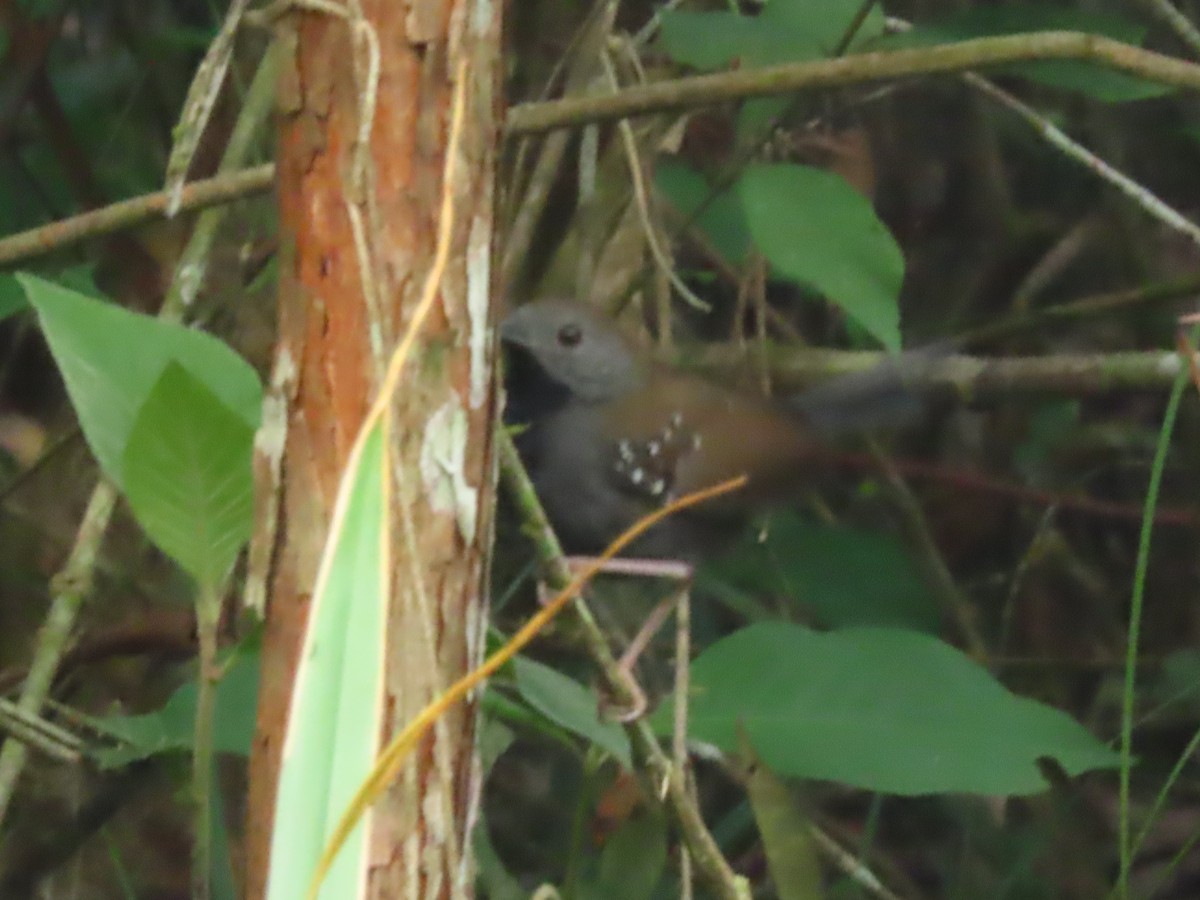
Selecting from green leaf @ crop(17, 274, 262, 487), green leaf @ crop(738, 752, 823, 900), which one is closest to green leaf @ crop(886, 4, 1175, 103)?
green leaf @ crop(738, 752, 823, 900)

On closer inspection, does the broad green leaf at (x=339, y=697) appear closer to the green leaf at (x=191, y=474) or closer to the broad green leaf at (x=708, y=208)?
the green leaf at (x=191, y=474)

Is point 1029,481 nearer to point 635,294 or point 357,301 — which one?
point 635,294

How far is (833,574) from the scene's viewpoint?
190 cm

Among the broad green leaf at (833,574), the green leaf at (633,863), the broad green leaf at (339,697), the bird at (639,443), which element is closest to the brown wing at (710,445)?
the bird at (639,443)

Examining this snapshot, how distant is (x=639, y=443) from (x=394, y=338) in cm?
104

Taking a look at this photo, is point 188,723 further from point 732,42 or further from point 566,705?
point 732,42

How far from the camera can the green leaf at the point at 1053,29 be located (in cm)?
128

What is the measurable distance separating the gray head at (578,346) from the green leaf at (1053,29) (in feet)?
1.76

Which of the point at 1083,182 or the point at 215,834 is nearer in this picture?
the point at 215,834

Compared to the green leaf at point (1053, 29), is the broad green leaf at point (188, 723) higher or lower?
lower

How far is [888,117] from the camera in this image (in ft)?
8.62

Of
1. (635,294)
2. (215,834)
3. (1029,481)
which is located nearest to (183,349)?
(215,834)

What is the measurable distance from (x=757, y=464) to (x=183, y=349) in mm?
1023

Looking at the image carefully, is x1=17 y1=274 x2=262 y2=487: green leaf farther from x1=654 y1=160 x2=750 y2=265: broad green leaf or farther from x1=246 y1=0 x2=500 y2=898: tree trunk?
x1=654 y1=160 x2=750 y2=265: broad green leaf
